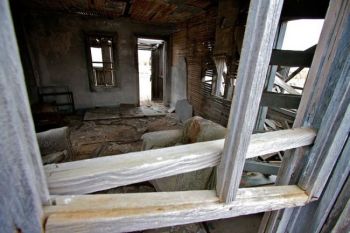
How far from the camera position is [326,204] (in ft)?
2.29

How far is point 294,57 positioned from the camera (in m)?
1.11

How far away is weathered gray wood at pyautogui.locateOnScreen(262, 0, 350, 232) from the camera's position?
53 centimetres

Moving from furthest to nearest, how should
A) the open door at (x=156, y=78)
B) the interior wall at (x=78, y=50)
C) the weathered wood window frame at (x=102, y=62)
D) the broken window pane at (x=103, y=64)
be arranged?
the open door at (x=156, y=78)
the broken window pane at (x=103, y=64)
the weathered wood window frame at (x=102, y=62)
the interior wall at (x=78, y=50)

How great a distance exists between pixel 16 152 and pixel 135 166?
0.78 feet

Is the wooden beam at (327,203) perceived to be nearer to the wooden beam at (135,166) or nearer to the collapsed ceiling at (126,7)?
the wooden beam at (135,166)

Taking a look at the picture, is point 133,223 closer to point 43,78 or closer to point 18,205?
point 18,205

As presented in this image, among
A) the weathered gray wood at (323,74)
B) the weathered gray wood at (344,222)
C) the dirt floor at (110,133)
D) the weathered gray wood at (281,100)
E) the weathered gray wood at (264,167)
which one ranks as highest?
the weathered gray wood at (323,74)

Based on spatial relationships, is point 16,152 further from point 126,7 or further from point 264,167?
point 126,7

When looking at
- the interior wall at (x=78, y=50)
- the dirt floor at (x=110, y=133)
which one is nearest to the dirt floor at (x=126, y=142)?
the dirt floor at (x=110, y=133)

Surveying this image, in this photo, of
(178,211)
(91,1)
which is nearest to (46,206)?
(178,211)

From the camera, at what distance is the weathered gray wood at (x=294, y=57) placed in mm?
1088

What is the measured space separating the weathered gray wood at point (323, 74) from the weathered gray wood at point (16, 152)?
816 millimetres

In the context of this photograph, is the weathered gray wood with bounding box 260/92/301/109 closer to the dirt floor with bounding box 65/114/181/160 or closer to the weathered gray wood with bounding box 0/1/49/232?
the weathered gray wood with bounding box 0/1/49/232

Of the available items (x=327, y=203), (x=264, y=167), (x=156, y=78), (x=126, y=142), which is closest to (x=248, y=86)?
(x=327, y=203)
